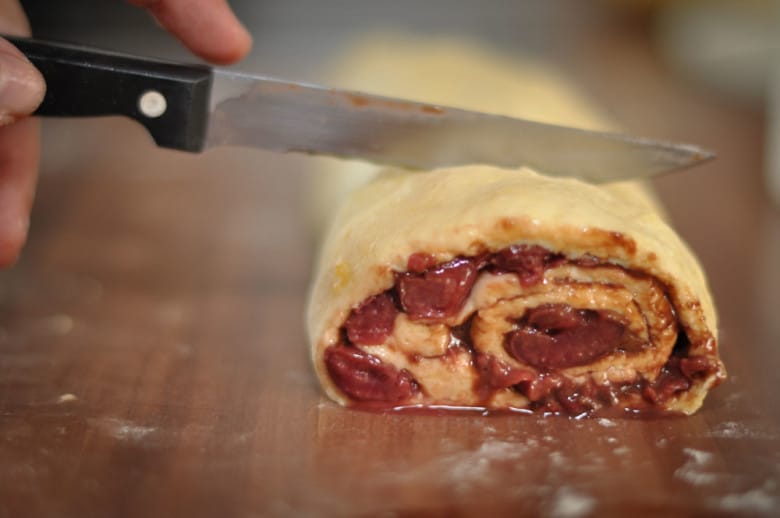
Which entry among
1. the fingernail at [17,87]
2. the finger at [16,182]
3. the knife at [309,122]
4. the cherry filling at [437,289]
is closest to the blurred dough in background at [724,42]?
the knife at [309,122]

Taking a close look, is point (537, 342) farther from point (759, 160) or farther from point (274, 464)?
point (759, 160)

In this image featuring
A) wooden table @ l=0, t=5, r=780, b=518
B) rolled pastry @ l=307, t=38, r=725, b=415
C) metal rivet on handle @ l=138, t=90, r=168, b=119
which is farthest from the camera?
metal rivet on handle @ l=138, t=90, r=168, b=119

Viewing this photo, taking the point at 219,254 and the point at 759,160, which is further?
the point at 759,160

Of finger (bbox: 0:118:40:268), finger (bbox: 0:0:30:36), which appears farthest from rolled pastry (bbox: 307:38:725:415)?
finger (bbox: 0:0:30:36)

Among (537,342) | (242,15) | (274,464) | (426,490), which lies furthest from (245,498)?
(242,15)

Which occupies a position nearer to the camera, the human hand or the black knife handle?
the black knife handle

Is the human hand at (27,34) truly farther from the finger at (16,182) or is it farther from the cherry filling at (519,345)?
the cherry filling at (519,345)

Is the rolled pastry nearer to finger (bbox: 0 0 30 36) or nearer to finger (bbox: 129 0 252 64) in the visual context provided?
finger (bbox: 129 0 252 64)

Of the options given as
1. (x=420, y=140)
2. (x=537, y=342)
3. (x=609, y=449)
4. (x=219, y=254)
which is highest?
(x=420, y=140)
